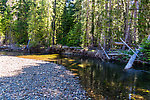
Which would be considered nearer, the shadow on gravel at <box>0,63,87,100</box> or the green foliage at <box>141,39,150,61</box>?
the shadow on gravel at <box>0,63,87,100</box>

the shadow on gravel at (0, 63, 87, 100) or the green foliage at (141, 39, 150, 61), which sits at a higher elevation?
the green foliage at (141, 39, 150, 61)

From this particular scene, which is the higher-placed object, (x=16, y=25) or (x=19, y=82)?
(x=16, y=25)

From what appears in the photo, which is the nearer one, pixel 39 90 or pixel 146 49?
pixel 39 90

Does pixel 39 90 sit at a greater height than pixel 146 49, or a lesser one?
lesser

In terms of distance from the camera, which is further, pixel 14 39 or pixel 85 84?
pixel 14 39

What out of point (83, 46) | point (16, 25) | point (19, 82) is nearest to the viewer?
point (19, 82)

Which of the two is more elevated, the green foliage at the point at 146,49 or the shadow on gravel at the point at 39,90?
the green foliage at the point at 146,49

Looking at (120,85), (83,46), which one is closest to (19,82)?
(120,85)

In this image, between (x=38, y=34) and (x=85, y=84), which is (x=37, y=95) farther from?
(x=38, y=34)

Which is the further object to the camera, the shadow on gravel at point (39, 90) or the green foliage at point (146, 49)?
the green foliage at point (146, 49)

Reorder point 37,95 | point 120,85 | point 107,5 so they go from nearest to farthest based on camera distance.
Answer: point 37,95 < point 120,85 < point 107,5

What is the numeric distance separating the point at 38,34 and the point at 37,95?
98.4 feet

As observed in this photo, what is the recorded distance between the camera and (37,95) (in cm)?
765

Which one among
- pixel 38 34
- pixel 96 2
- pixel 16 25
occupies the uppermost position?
pixel 96 2
